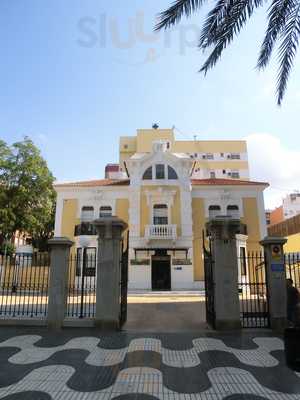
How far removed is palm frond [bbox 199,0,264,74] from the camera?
20.2 ft

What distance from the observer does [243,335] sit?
26.6ft

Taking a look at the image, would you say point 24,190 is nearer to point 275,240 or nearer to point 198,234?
point 198,234

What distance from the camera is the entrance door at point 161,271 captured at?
24719 millimetres

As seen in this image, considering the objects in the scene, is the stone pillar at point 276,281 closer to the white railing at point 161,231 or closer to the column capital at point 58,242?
the column capital at point 58,242

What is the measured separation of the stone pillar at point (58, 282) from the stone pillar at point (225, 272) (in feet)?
14.3

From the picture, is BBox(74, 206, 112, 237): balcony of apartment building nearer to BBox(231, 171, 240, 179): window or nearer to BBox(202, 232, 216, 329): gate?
BBox(202, 232, 216, 329): gate

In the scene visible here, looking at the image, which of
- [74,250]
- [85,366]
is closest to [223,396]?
[85,366]

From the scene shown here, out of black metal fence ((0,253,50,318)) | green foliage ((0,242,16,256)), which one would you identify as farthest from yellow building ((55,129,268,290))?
black metal fence ((0,253,50,318))

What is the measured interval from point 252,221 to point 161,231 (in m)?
8.03

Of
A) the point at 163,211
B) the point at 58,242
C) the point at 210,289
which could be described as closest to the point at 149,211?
the point at 163,211

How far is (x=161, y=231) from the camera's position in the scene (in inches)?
987

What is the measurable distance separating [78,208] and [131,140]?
2441cm

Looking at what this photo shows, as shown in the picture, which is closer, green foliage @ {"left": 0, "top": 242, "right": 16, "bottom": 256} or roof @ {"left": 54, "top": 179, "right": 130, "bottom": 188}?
roof @ {"left": 54, "top": 179, "right": 130, "bottom": 188}

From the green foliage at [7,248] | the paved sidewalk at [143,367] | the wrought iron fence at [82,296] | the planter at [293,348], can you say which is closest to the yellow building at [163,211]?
the wrought iron fence at [82,296]
